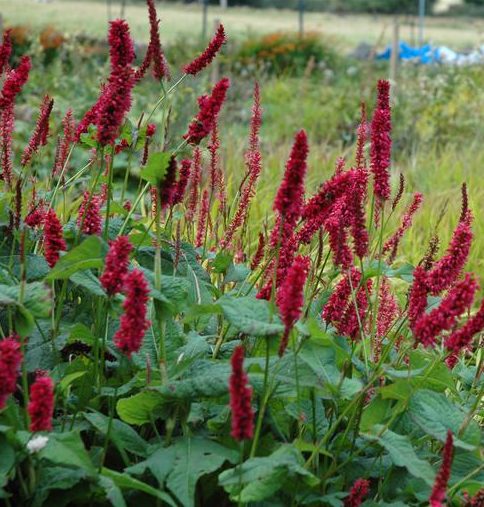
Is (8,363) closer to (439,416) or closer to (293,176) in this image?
(293,176)

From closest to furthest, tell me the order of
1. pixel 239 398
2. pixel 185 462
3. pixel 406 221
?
pixel 239 398 → pixel 185 462 → pixel 406 221

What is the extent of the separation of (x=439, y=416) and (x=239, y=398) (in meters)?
0.68

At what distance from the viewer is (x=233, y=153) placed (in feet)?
21.7

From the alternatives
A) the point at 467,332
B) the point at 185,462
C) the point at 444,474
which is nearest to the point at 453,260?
the point at 467,332

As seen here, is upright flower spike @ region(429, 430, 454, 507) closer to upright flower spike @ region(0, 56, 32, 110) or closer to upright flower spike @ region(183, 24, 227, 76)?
upright flower spike @ region(183, 24, 227, 76)

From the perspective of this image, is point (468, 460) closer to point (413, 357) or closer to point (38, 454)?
point (413, 357)

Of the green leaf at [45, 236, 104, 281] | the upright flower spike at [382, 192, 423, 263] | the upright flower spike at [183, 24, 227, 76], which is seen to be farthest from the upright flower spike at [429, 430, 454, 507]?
the upright flower spike at [382, 192, 423, 263]

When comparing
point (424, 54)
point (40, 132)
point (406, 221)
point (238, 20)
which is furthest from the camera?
point (238, 20)

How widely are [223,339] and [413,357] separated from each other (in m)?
0.46

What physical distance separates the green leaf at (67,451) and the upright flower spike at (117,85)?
540 millimetres

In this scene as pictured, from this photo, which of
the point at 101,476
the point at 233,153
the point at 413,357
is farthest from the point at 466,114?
the point at 101,476

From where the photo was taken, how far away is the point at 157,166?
73.9 inches

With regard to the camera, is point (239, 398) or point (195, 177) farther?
point (195, 177)

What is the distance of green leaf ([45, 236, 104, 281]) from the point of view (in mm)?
1797
